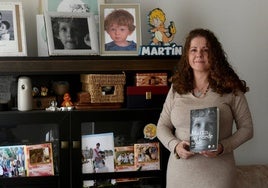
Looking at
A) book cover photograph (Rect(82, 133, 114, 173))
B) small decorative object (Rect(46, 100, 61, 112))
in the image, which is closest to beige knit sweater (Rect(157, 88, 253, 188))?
book cover photograph (Rect(82, 133, 114, 173))

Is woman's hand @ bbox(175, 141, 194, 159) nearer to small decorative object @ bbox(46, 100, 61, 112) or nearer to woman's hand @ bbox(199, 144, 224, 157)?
woman's hand @ bbox(199, 144, 224, 157)

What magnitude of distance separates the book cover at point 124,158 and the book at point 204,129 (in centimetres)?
51

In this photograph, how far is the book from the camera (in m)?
1.60

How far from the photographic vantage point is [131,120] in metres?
2.05

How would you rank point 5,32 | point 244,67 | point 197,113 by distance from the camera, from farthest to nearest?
1. point 244,67
2. point 5,32
3. point 197,113

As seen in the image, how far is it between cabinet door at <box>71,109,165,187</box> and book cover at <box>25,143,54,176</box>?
0.12 m

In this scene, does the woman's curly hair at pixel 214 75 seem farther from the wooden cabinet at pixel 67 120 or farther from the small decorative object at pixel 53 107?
the small decorative object at pixel 53 107

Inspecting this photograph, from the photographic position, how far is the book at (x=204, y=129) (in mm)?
1599

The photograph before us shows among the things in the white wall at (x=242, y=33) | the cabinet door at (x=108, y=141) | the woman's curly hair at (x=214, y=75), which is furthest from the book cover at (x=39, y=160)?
the white wall at (x=242, y=33)

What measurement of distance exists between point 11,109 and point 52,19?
1.70ft

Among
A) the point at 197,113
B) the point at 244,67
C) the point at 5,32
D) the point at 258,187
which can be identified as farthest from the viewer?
the point at 244,67

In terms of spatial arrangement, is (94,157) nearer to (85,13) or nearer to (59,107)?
(59,107)

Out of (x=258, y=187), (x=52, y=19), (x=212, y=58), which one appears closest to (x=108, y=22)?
(x=52, y=19)

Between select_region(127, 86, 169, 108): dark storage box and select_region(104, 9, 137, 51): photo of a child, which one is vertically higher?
select_region(104, 9, 137, 51): photo of a child
